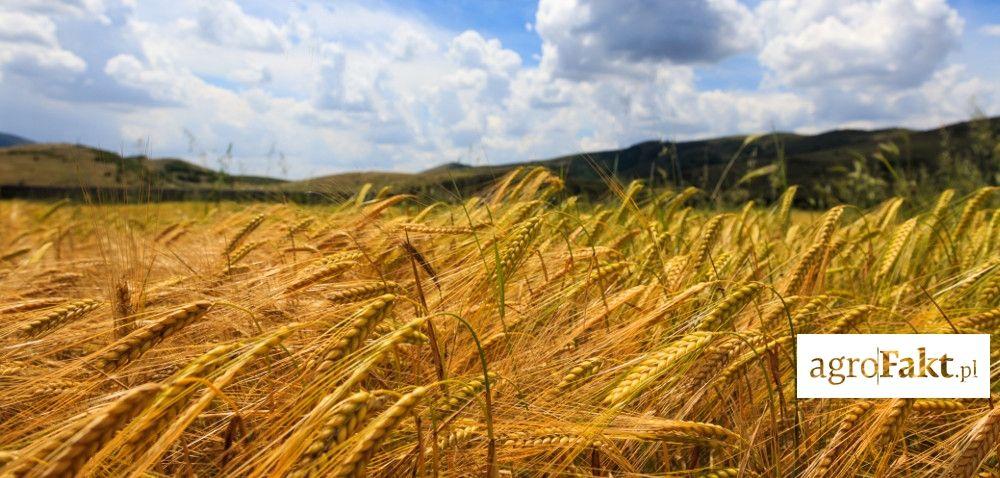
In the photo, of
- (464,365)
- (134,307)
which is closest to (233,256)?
(134,307)

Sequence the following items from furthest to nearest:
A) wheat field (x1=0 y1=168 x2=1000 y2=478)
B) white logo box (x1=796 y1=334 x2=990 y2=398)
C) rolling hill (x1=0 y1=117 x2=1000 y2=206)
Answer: rolling hill (x1=0 y1=117 x2=1000 y2=206) < white logo box (x1=796 y1=334 x2=990 y2=398) < wheat field (x1=0 y1=168 x2=1000 y2=478)

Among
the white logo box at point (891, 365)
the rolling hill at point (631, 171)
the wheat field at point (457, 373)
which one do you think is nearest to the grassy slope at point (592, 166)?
the rolling hill at point (631, 171)

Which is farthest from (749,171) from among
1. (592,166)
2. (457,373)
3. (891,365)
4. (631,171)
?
(457,373)

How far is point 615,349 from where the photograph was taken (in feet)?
5.69

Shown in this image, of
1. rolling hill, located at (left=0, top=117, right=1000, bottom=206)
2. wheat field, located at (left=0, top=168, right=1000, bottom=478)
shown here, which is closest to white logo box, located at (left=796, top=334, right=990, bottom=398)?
wheat field, located at (left=0, top=168, right=1000, bottom=478)

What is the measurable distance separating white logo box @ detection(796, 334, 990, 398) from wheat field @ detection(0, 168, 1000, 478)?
61 mm

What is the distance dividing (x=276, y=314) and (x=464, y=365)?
2.02 ft

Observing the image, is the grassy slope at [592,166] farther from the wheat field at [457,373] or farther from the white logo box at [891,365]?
the white logo box at [891,365]

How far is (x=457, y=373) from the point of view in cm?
171

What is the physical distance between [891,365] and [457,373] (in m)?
1.21

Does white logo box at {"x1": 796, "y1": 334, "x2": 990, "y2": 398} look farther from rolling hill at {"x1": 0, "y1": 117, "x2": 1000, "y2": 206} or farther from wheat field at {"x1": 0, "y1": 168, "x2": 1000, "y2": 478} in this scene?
rolling hill at {"x1": 0, "y1": 117, "x2": 1000, "y2": 206}

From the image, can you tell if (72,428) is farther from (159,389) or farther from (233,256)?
(233,256)

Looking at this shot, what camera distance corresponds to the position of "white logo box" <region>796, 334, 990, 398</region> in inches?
64.9

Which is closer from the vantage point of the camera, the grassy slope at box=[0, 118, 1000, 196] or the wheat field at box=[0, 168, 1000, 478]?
the wheat field at box=[0, 168, 1000, 478]
